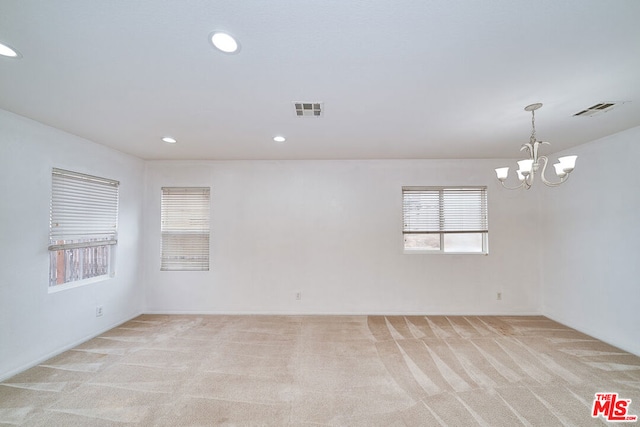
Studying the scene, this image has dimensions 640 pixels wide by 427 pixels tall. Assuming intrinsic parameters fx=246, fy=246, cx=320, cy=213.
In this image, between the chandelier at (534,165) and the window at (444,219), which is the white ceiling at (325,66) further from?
the window at (444,219)

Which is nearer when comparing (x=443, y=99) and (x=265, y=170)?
(x=443, y=99)

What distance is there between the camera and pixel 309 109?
2.29m

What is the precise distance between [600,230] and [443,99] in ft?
10.2

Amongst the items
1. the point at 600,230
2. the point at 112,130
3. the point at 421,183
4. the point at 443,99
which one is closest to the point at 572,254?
the point at 600,230

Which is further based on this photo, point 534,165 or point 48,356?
point 48,356

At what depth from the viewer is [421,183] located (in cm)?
417

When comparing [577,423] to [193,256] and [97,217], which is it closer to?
[193,256]

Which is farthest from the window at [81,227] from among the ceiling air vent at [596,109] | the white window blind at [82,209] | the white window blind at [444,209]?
the ceiling air vent at [596,109]

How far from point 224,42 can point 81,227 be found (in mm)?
3222

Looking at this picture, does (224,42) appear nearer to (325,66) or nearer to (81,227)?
(325,66)

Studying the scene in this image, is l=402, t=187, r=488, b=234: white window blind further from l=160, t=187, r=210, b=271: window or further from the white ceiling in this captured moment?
l=160, t=187, r=210, b=271: window

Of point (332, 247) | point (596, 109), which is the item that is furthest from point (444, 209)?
point (596, 109)

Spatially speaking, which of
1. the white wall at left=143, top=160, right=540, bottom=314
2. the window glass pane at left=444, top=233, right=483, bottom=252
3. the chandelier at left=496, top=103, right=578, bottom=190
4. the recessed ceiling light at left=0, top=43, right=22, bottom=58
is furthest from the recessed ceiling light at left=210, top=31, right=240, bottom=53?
the window glass pane at left=444, top=233, right=483, bottom=252

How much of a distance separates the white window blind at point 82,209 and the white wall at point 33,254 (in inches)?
4.3
